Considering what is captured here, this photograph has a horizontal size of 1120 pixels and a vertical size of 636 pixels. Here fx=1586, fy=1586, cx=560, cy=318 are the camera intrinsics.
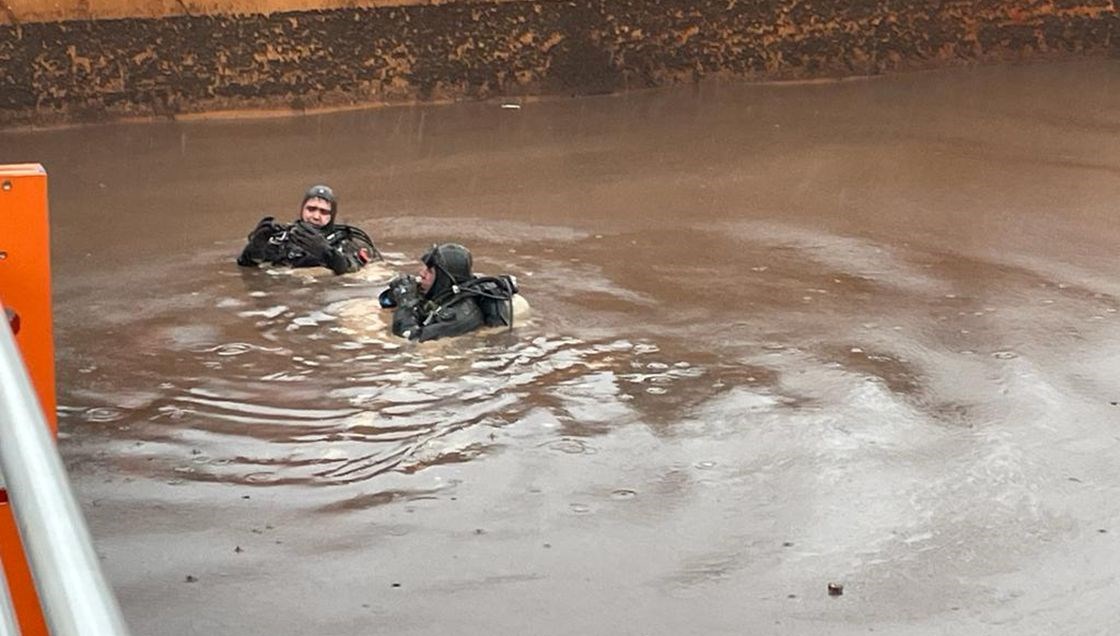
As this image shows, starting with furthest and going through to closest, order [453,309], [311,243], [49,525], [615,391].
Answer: [311,243]
[453,309]
[615,391]
[49,525]

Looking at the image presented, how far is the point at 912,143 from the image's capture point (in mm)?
11125

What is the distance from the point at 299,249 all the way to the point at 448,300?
1.27 m

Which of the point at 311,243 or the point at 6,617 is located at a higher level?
the point at 6,617

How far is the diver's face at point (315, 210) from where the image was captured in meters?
8.12

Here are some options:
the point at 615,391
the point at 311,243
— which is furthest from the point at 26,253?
the point at 311,243

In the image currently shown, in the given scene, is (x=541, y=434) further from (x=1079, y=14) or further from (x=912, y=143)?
(x=1079, y=14)

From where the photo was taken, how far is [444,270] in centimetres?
704

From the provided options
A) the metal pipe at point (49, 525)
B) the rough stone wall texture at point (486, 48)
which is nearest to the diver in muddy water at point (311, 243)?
the rough stone wall texture at point (486, 48)

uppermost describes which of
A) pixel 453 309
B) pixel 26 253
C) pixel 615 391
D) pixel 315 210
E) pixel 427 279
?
pixel 26 253

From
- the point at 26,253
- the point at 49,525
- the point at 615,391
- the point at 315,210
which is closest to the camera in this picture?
the point at 49,525

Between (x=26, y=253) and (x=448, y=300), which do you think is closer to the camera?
(x=26, y=253)

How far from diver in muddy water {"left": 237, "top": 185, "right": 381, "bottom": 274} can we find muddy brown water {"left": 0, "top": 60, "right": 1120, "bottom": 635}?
0.13m

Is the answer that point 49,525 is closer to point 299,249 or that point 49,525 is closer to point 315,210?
point 299,249

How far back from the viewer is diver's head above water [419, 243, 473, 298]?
7.03m
